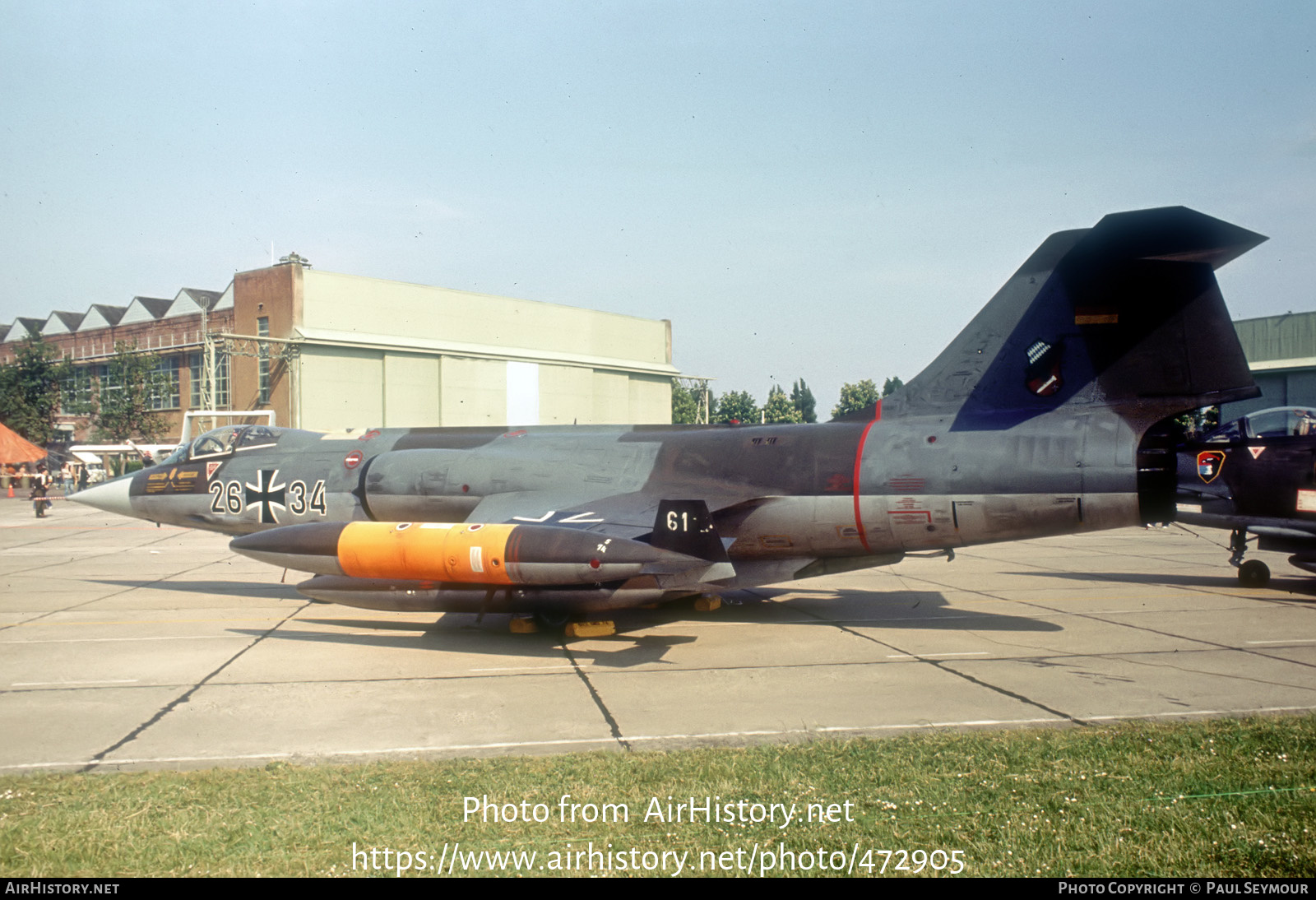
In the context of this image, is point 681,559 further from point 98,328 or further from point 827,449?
point 98,328

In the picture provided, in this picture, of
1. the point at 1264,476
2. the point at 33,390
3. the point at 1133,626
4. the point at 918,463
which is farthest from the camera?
the point at 33,390

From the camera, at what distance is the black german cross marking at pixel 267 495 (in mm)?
14812

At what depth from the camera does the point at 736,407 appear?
330 ft

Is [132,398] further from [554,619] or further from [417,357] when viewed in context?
[554,619]

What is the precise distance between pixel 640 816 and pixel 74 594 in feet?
45.8

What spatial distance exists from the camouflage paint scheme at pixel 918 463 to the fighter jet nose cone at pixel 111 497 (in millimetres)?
5205

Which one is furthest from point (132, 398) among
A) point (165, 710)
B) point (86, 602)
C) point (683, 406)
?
point (165, 710)

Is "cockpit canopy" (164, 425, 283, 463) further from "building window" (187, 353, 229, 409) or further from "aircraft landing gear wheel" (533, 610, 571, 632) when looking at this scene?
"building window" (187, 353, 229, 409)

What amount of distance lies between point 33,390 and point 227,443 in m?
65.1

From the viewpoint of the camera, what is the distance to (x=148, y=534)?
2870 centimetres

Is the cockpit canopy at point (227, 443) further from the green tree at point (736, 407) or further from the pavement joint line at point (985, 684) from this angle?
the green tree at point (736, 407)

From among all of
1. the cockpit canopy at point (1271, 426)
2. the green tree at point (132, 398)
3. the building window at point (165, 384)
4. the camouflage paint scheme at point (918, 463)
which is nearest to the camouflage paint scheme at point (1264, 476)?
the cockpit canopy at point (1271, 426)

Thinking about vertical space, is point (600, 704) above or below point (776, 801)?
below

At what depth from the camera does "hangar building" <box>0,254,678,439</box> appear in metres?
48.1
